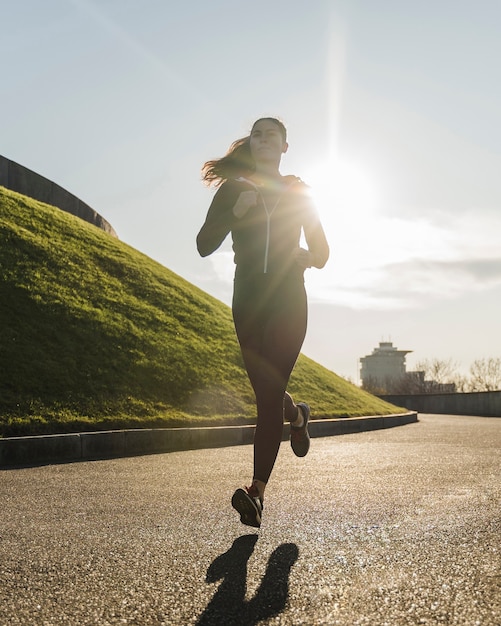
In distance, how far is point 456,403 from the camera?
33969 millimetres

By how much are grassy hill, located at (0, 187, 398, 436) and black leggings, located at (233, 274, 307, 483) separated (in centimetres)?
563

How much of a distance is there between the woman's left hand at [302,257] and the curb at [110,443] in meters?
4.76

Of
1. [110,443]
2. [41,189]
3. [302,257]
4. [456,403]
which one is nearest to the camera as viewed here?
[302,257]

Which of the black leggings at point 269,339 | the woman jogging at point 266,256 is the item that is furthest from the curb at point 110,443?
the black leggings at point 269,339

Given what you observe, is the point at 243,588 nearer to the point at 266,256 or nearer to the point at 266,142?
the point at 266,256

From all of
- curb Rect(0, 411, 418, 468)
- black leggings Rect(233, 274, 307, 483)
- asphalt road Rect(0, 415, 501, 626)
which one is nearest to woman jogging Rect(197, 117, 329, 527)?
black leggings Rect(233, 274, 307, 483)

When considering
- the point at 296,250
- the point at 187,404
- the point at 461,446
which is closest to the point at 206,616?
the point at 296,250

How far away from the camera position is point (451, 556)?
3.07 metres

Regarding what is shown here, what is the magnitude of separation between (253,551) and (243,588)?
0.63 metres

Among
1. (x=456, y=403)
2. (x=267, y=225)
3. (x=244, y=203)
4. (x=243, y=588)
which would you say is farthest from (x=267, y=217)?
(x=456, y=403)

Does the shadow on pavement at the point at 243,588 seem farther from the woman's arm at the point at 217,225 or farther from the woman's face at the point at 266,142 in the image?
the woman's face at the point at 266,142

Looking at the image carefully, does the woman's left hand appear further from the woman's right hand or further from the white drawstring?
the woman's right hand

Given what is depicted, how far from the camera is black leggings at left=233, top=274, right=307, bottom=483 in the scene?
3930 millimetres

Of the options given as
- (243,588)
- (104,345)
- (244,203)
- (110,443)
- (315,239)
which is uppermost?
(104,345)
